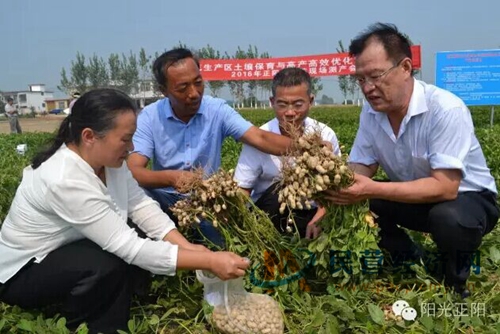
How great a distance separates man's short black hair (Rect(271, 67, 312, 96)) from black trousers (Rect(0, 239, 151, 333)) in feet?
4.19

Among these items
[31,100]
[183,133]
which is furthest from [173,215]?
[31,100]

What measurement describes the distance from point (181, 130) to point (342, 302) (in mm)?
1427

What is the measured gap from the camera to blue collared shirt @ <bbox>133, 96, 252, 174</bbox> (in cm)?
302

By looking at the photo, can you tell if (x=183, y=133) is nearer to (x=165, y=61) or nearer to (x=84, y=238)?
(x=165, y=61)

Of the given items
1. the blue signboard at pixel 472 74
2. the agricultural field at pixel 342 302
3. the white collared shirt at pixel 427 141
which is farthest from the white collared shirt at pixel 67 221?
the blue signboard at pixel 472 74

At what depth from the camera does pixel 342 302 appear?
2.19m

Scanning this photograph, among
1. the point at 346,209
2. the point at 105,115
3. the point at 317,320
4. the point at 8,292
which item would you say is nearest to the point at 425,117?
the point at 346,209

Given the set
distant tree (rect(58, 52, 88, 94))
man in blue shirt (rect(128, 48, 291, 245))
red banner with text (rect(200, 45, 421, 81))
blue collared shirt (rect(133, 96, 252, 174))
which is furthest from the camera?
distant tree (rect(58, 52, 88, 94))

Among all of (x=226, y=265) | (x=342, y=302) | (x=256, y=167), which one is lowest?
(x=342, y=302)

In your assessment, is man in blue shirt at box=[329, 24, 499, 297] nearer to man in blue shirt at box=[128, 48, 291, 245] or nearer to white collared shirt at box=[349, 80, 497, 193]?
white collared shirt at box=[349, 80, 497, 193]

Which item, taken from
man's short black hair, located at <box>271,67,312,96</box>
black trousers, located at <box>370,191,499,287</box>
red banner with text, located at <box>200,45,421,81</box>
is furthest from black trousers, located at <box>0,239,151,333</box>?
red banner with text, located at <box>200,45,421,81</box>

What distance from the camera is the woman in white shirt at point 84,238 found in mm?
1937

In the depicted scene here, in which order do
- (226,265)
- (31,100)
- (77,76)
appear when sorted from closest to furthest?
(226,265)
(77,76)
(31,100)

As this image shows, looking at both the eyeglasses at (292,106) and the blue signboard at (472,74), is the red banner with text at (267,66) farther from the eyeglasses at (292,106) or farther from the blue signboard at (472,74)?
the eyeglasses at (292,106)
